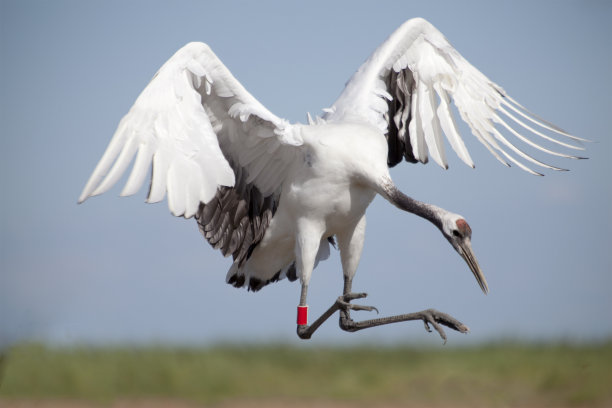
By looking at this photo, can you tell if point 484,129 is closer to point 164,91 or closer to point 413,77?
point 413,77

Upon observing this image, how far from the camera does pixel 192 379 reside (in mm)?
Answer: 12477

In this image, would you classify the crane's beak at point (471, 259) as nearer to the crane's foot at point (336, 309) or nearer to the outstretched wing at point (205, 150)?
the crane's foot at point (336, 309)

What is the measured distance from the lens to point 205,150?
5.45 m

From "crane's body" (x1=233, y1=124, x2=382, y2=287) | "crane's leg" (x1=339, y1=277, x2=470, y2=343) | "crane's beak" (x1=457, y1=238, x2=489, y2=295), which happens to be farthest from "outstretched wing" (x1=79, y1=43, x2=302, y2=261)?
"crane's beak" (x1=457, y1=238, x2=489, y2=295)

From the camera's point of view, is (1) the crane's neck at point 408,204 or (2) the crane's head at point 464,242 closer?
(2) the crane's head at point 464,242

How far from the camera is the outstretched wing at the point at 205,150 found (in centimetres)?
525

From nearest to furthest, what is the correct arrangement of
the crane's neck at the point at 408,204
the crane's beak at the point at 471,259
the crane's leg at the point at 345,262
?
the crane's beak at the point at 471,259 < the crane's neck at the point at 408,204 < the crane's leg at the point at 345,262

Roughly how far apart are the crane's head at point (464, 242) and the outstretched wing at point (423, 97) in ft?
3.61

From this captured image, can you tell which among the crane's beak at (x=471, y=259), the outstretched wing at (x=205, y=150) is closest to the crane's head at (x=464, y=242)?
the crane's beak at (x=471, y=259)

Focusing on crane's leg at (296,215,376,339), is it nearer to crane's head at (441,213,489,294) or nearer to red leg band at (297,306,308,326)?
red leg band at (297,306,308,326)

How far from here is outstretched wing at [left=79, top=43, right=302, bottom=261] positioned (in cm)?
525

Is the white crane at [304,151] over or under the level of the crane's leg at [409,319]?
over

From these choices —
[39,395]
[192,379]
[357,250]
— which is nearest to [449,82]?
[357,250]

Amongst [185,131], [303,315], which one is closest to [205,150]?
[185,131]
